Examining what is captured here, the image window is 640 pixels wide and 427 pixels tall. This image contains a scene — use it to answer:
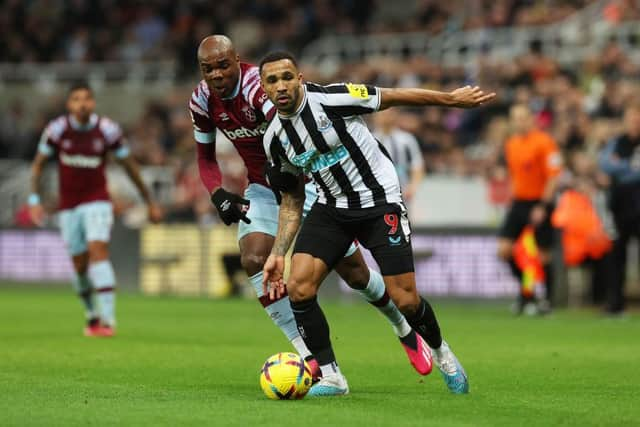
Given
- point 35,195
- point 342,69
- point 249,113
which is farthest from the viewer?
point 342,69

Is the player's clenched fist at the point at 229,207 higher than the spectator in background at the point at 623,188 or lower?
higher

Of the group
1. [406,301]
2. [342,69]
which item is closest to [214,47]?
[406,301]

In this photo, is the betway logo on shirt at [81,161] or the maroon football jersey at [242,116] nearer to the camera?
the maroon football jersey at [242,116]

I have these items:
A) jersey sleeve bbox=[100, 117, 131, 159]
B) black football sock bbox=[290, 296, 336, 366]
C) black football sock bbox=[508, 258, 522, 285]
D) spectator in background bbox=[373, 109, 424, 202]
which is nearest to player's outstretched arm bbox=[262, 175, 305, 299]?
black football sock bbox=[290, 296, 336, 366]

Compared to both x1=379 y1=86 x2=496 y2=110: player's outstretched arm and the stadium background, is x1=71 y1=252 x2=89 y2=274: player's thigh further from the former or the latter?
x1=379 y1=86 x2=496 y2=110: player's outstretched arm

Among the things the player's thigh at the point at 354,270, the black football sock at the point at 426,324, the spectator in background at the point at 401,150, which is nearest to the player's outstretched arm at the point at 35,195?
the spectator in background at the point at 401,150

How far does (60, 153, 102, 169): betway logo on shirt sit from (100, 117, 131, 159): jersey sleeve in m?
0.21

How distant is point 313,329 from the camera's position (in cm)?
829

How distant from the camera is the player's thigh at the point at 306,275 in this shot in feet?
26.7

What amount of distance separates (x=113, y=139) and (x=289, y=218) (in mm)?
5825

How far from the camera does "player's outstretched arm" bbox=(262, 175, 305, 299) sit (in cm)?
813

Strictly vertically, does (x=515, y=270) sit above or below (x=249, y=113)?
below

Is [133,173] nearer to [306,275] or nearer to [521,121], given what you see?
[521,121]

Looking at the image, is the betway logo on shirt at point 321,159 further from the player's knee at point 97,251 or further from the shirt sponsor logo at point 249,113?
the player's knee at point 97,251
